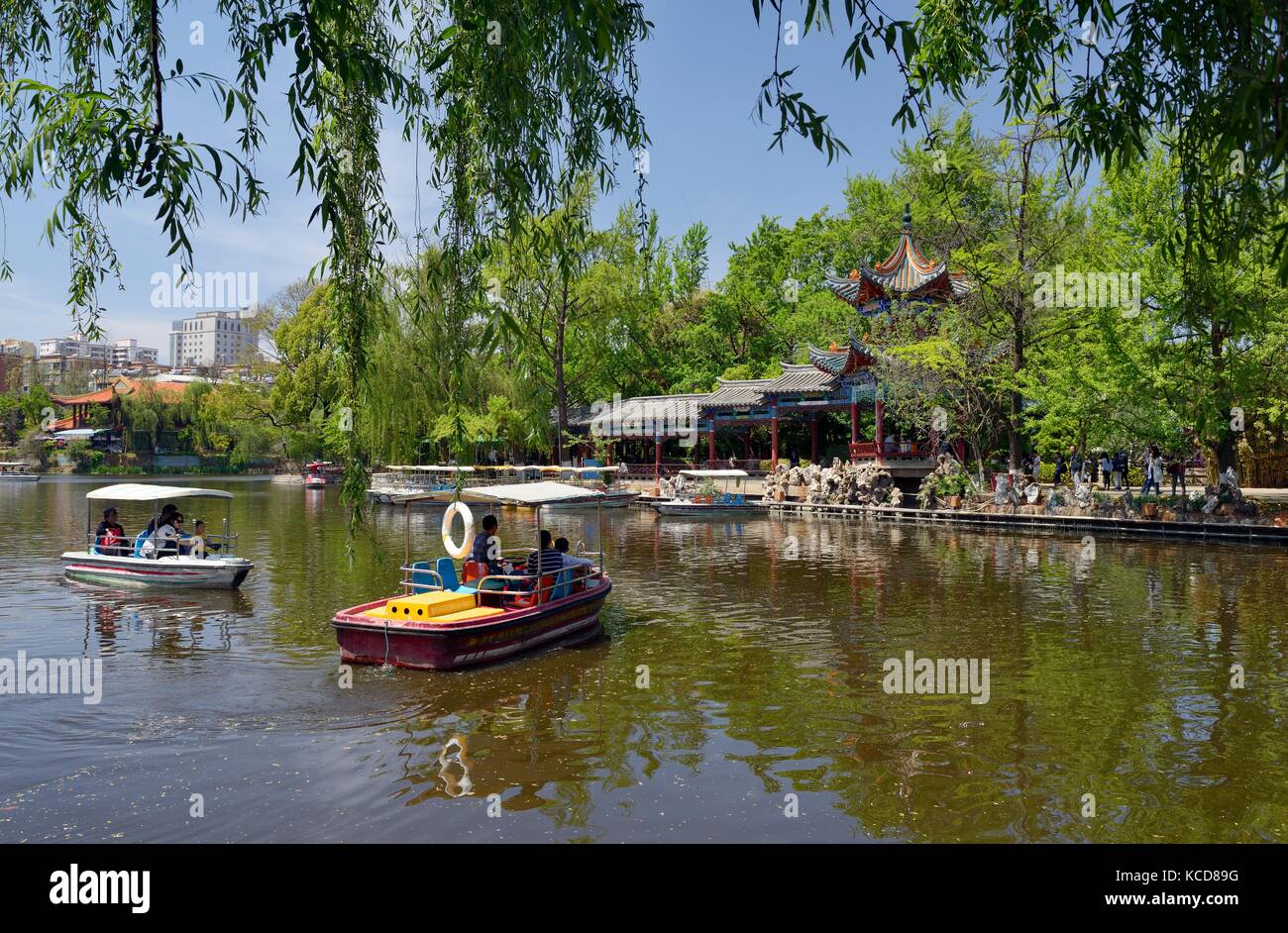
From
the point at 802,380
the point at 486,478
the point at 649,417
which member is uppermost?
the point at 802,380

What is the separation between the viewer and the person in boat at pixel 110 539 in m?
17.9

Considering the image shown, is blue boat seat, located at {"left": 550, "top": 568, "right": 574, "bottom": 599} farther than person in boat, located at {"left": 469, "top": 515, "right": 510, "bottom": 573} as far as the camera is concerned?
Yes

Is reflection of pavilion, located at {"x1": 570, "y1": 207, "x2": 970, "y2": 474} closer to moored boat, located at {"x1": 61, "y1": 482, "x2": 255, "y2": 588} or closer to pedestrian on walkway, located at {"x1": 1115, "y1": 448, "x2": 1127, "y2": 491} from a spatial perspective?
pedestrian on walkway, located at {"x1": 1115, "y1": 448, "x2": 1127, "y2": 491}

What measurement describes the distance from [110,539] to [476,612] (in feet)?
34.8

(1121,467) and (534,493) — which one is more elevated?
(1121,467)

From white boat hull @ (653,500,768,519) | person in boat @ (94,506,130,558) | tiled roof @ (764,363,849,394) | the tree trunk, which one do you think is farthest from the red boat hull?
the tree trunk

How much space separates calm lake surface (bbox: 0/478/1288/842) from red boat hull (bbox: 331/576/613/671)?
27 cm

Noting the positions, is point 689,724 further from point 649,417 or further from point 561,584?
point 649,417

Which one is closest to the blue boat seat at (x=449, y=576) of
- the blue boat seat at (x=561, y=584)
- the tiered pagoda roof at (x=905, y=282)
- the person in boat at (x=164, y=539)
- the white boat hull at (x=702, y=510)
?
the blue boat seat at (x=561, y=584)

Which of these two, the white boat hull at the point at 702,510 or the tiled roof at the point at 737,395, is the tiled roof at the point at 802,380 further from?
the white boat hull at the point at 702,510

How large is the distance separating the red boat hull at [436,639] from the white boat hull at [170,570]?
21.9 feet

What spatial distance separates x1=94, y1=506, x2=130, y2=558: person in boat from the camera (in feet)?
58.9

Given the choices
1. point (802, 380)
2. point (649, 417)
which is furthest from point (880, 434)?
point (649, 417)

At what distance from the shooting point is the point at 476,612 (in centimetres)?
1194
